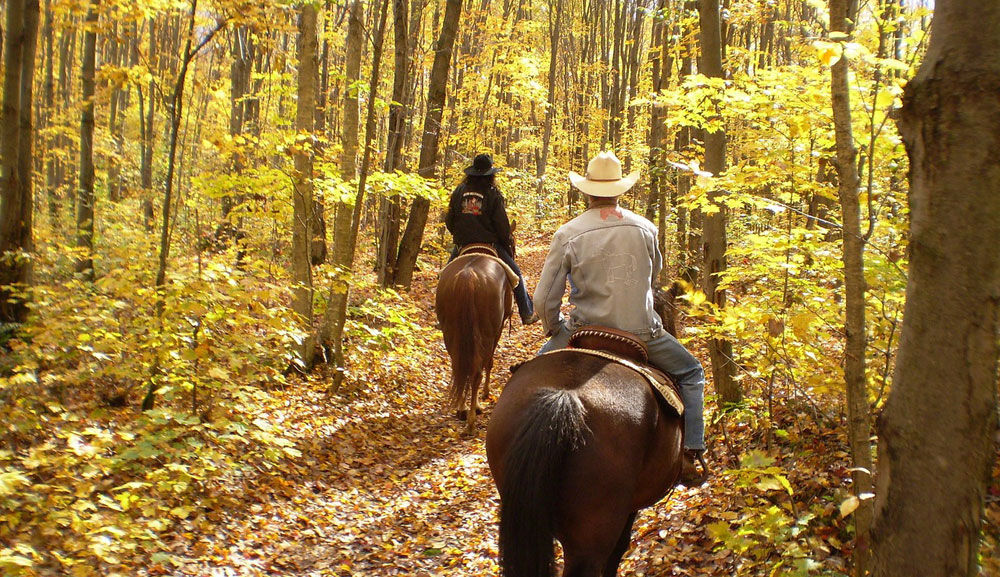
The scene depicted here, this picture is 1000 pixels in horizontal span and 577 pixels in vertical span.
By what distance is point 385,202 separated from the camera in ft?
39.1

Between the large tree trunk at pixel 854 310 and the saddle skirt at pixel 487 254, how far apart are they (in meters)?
5.45

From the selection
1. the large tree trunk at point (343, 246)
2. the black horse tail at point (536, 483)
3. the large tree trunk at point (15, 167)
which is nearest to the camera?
the black horse tail at point (536, 483)

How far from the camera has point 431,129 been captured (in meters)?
13.2

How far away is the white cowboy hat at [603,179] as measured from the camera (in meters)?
4.12

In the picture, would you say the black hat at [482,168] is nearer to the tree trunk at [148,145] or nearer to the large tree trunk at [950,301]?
the large tree trunk at [950,301]

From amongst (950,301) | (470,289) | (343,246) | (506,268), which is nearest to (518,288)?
(506,268)

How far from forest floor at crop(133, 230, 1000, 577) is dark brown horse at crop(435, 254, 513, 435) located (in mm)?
643

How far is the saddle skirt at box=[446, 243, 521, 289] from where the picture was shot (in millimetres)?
8531

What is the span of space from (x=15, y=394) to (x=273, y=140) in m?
3.68

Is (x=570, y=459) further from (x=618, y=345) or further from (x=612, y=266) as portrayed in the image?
(x=612, y=266)

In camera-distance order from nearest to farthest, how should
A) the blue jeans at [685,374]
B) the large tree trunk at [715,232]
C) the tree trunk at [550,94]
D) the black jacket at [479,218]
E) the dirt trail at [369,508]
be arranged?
1. the blue jeans at [685,374]
2. the dirt trail at [369,508]
3. the large tree trunk at [715,232]
4. the black jacket at [479,218]
5. the tree trunk at [550,94]

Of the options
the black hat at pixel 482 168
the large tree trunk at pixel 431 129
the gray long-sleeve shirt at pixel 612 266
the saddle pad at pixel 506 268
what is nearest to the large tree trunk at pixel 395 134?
the large tree trunk at pixel 431 129

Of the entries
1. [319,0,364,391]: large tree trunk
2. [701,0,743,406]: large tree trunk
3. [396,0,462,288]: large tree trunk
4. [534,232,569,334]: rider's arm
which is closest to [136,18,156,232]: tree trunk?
[396,0,462,288]: large tree trunk

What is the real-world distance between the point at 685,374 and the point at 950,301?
2216mm
